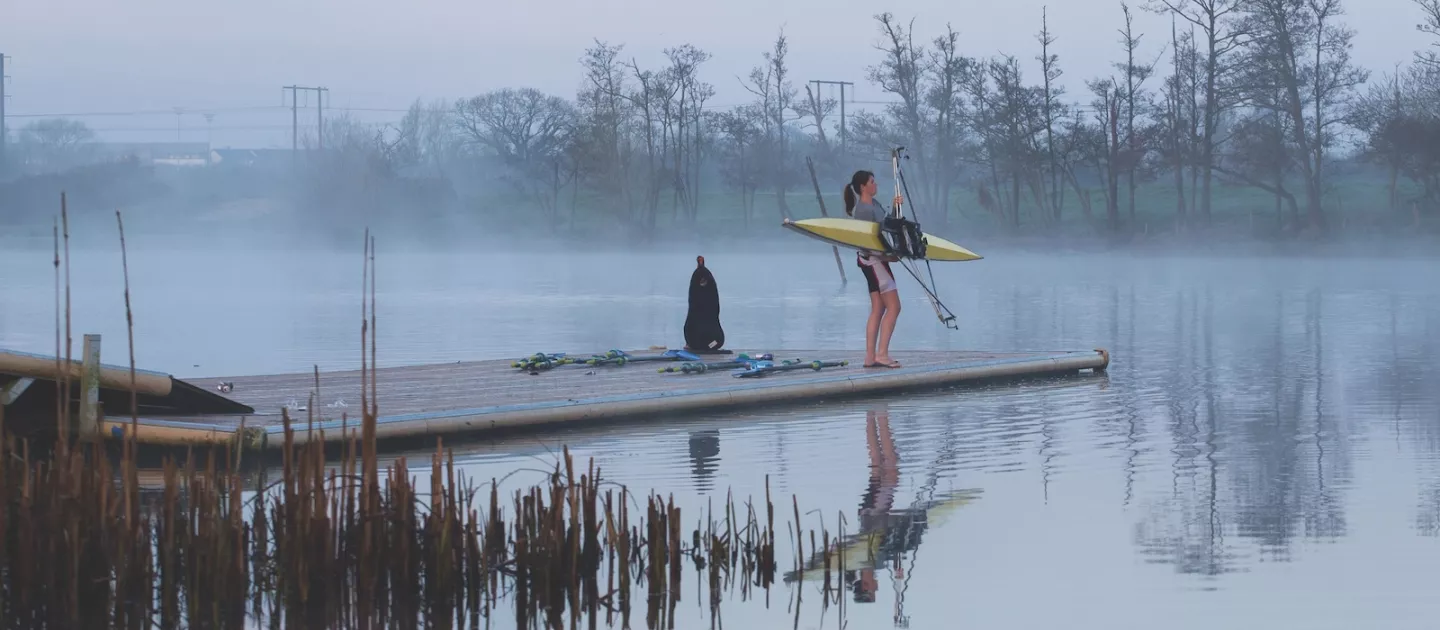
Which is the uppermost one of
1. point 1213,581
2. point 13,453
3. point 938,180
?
point 938,180

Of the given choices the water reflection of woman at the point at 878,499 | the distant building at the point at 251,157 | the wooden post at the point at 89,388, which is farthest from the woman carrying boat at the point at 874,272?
the distant building at the point at 251,157

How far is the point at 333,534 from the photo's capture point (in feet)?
20.4

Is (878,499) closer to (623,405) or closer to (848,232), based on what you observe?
(623,405)

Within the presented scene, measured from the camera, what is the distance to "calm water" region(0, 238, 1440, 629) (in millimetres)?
6762

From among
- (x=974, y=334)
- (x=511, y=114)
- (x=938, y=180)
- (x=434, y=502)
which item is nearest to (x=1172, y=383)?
(x=974, y=334)

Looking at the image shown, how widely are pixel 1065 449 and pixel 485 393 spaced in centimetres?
381

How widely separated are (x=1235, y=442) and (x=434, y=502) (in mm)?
6242

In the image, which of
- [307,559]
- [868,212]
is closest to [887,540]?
[307,559]

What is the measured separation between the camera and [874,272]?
43.9 feet

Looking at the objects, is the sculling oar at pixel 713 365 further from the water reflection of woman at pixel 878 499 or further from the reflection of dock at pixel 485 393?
the water reflection of woman at pixel 878 499

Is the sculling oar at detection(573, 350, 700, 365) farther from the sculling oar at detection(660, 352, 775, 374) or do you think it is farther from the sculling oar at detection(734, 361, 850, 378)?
the sculling oar at detection(734, 361, 850, 378)

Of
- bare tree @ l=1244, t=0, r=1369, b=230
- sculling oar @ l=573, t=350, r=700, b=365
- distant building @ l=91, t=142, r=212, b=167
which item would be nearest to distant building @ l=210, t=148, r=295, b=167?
distant building @ l=91, t=142, r=212, b=167

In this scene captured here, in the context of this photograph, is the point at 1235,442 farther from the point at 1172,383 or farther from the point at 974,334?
the point at 974,334

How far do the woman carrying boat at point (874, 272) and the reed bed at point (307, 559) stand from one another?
22.1ft
